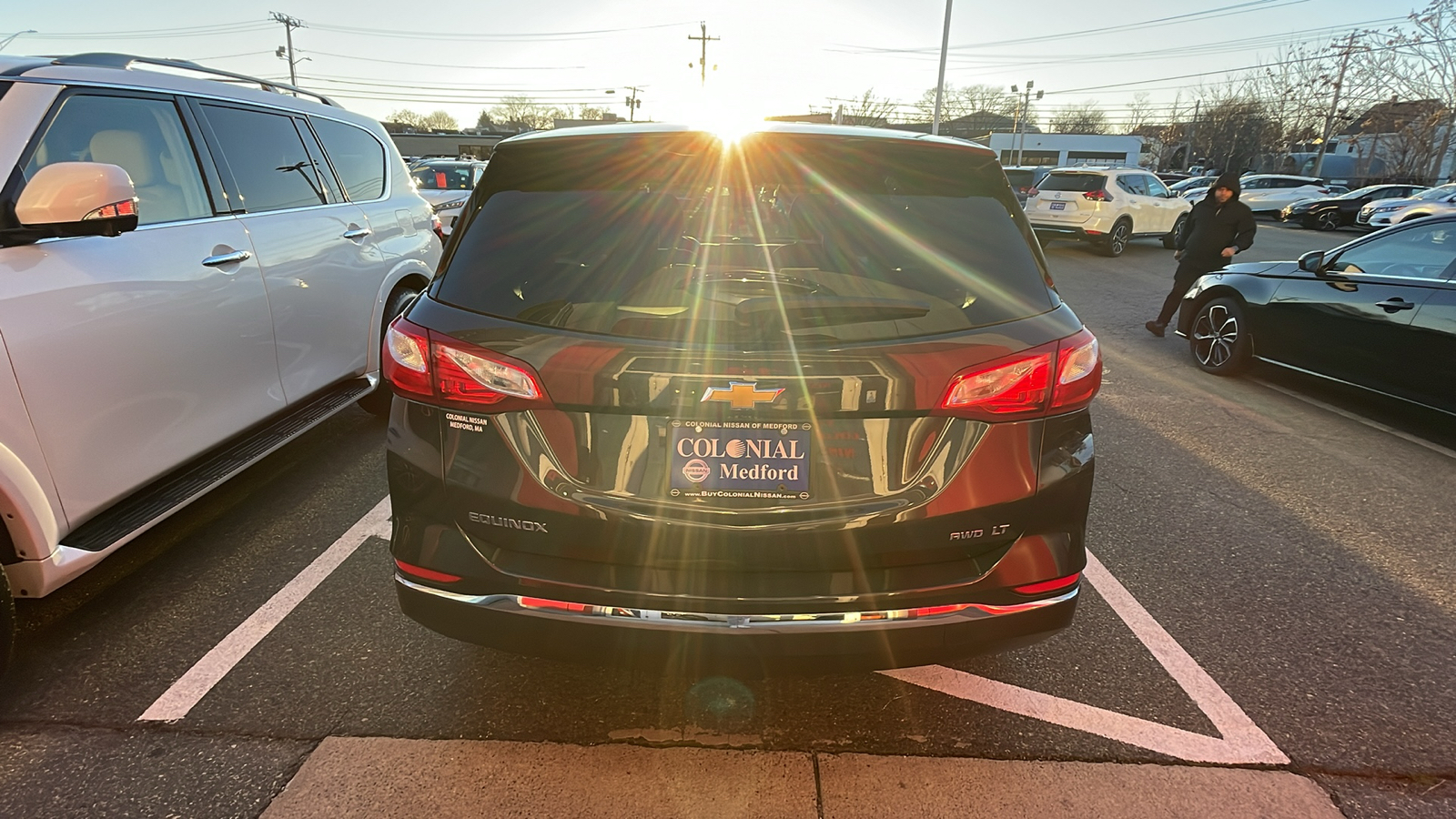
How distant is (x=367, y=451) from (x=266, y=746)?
8.79ft

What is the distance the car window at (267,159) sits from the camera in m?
3.70

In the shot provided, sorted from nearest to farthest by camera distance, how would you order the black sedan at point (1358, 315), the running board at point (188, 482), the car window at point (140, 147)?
1. the running board at point (188, 482)
2. the car window at point (140, 147)
3. the black sedan at point (1358, 315)

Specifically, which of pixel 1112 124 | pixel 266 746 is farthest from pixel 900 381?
pixel 1112 124

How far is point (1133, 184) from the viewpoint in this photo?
1622 centimetres

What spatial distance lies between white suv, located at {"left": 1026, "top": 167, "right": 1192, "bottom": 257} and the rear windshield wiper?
1466 cm

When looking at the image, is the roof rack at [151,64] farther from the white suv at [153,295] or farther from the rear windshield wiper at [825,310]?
the rear windshield wiper at [825,310]

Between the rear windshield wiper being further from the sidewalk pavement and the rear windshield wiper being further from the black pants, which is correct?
the black pants

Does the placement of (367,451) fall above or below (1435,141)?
below

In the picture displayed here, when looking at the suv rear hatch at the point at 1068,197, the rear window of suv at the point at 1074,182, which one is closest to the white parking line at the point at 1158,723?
the suv rear hatch at the point at 1068,197

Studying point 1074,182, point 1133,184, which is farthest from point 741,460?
point 1133,184

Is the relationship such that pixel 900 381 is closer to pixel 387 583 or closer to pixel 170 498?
pixel 387 583

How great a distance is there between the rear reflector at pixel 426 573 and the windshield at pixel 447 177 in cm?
1501

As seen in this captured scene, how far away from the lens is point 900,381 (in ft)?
5.99

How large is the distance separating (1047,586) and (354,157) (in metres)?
4.89
